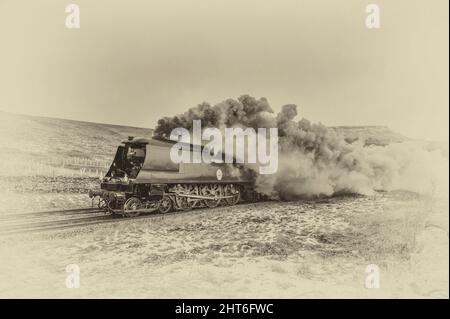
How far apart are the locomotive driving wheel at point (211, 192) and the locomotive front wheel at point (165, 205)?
1844 millimetres

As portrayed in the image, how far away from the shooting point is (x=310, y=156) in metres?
16.0

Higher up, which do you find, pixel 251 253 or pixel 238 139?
pixel 238 139

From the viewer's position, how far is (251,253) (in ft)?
30.9

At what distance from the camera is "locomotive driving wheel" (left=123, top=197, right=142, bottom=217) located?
12.2 meters

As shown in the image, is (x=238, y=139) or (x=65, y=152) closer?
(x=238, y=139)

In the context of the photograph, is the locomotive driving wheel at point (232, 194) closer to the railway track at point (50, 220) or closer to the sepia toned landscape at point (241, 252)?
the sepia toned landscape at point (241, 252)

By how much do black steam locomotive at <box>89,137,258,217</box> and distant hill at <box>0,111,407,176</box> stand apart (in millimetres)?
1753

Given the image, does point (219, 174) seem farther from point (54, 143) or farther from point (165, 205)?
point (54, 143)

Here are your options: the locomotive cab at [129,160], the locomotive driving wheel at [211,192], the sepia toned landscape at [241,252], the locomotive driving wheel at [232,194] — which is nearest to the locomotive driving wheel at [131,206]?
the sepia toned landscape at [241,252]

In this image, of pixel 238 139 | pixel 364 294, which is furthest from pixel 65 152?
pixel 364 294

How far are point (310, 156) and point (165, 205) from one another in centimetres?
701

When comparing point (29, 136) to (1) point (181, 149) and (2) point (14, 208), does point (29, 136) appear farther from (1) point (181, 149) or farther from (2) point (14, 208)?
(1) point (181, 149)

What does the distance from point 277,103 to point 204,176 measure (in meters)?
4.36

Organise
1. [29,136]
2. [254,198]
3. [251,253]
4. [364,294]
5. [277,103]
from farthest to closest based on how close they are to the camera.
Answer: [254,198], [29,136], [277,103], [251,253], [364,294]
